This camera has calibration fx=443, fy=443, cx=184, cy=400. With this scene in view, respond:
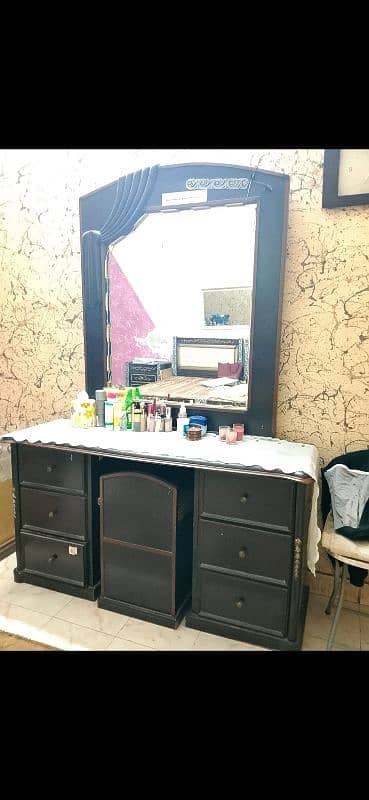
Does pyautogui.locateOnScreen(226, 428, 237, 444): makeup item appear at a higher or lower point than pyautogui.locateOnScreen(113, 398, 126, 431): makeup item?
lower

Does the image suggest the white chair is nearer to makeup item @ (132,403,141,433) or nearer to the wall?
the wall

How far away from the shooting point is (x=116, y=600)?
2148 millimetres

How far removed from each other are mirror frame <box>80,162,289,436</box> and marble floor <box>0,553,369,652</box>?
3.15ft

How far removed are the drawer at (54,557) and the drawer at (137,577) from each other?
0.50ft

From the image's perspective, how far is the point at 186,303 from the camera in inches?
88.9

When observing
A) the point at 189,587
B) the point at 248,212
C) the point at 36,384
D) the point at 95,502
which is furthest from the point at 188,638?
the point at 248,212

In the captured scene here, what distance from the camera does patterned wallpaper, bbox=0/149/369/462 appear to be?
2.04 metres

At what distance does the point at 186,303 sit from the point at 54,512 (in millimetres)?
1248

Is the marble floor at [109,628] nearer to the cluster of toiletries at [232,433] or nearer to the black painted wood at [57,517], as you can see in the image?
the black painted wood at [57,517]

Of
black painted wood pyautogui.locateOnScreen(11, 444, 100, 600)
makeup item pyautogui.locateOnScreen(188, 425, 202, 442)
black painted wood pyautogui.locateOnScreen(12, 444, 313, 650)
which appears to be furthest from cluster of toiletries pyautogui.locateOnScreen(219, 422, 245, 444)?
black painted wood pyautogui.locateOnScreen(11, 444, 100, 600)

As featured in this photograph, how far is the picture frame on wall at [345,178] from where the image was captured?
1.92 metres

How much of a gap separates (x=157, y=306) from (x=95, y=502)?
3.44 ft

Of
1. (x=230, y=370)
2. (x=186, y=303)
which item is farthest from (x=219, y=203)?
(x=230, y=370)

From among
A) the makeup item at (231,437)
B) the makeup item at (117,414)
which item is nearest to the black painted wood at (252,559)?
the makeup item at (231,437)
